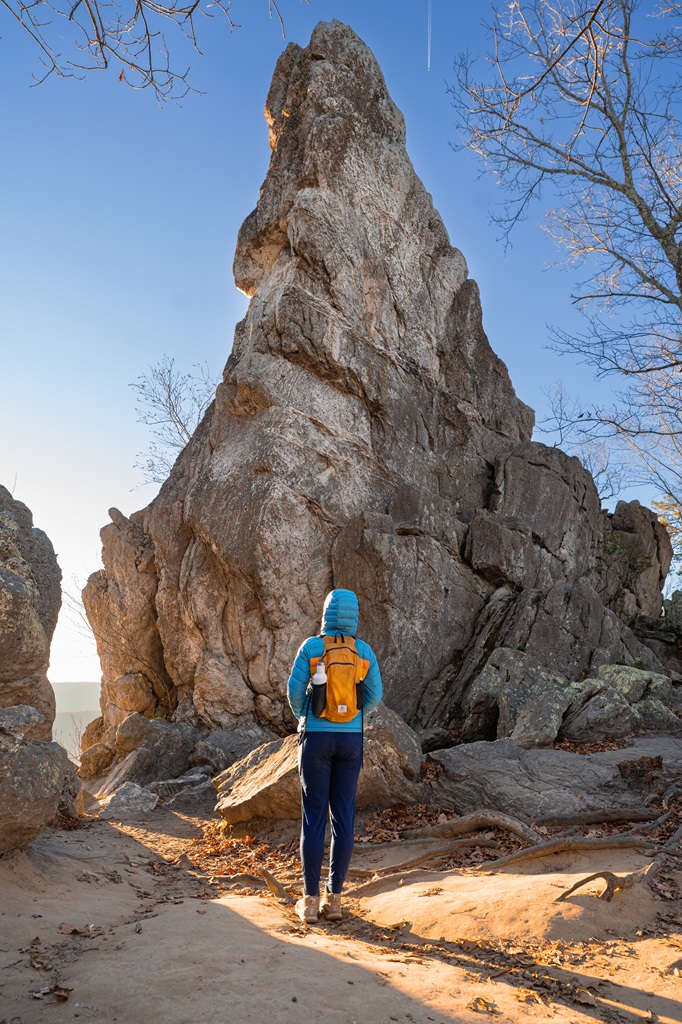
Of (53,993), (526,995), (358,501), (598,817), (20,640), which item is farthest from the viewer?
(358,501)

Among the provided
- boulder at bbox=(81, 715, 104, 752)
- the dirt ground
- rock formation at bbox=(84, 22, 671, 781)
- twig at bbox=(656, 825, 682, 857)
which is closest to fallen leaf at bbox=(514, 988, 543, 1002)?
the dirt ground

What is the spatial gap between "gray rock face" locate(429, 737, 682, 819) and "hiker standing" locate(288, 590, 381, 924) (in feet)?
9.88

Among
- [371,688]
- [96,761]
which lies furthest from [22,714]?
[96,761]

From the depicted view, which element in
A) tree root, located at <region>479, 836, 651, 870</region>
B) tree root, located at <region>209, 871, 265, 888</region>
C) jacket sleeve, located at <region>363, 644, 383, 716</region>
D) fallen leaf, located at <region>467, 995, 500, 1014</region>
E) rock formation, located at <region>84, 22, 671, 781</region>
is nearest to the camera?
fallen leaf, located at <region>467, 995, 500, 1014</region>

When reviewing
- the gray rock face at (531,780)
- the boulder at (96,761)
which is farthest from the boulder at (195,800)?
the boulder at (96,761)

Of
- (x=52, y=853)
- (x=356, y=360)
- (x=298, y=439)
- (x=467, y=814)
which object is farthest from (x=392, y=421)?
(x=52, y=853)

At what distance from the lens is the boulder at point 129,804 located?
32.7ft

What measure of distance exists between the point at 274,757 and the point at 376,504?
7224mm

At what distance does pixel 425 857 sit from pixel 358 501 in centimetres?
897

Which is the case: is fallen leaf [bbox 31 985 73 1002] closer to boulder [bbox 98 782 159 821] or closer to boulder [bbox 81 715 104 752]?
boulder [bbox 98 782 159 821]

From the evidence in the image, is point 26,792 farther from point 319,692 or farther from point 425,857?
point 425,857

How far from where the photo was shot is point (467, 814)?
7508 millimetres

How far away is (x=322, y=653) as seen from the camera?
532 cm

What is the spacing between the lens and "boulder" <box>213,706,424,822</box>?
322 inches
